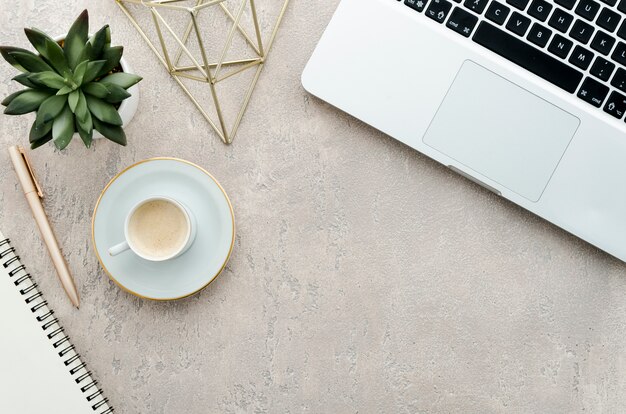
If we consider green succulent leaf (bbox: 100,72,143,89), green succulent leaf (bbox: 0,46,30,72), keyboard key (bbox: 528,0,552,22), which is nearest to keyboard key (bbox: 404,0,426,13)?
keyboard key (bbox: 528,0,552,22)

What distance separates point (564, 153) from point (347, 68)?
0.92ft

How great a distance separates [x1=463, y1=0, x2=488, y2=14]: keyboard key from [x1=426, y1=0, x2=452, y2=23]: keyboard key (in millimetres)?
20

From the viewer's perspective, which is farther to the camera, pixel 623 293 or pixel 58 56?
pixel 623 293

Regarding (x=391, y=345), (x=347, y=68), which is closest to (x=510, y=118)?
(x=347, y=68)

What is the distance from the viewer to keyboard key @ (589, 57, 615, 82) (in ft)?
2.38

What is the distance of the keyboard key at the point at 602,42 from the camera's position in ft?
2.38

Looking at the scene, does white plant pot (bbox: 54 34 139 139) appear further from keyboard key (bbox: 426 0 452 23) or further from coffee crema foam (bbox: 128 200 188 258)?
keyboard key (bbox: 426 0 452 23)

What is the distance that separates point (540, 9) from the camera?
28.5 inches

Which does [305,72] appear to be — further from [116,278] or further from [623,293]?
[623,293]

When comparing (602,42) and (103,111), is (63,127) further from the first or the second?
(602,42)

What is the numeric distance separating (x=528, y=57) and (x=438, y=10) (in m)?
0.12

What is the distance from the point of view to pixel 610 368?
0.84m

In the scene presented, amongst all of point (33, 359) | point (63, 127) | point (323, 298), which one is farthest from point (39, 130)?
point (323, 298)

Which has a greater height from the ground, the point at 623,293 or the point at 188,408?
the point at 623,293
